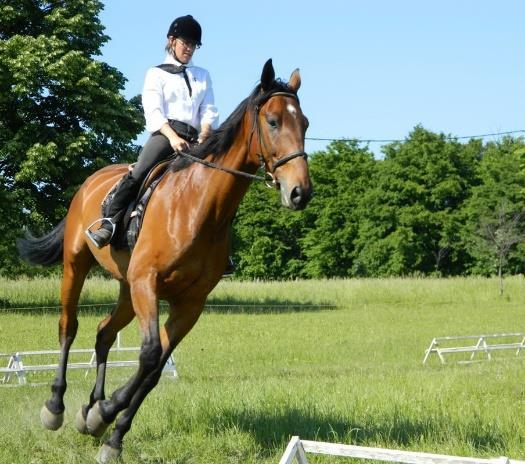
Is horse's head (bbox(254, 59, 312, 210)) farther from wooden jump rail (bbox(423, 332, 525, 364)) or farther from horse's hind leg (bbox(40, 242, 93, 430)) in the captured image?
wooden jump rail (bbox(423, 332, 525, 364))

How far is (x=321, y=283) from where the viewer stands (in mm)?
48531

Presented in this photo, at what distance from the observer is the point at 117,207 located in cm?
773

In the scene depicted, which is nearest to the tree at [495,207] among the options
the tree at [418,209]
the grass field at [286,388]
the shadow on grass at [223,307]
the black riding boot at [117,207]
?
the tree at [418,209]

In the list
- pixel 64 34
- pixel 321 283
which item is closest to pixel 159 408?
pixel 64 34

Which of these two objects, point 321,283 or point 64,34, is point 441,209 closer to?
point 321,283

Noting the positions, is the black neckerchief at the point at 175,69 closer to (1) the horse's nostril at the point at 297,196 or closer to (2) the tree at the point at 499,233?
(1) the horse's nostril at the point at 297,196

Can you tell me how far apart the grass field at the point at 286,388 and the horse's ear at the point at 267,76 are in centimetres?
310

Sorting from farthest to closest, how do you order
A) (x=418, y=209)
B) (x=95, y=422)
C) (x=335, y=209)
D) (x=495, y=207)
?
(x=335, y=209), (x=418, y=209), (x=495, y=207), (x=95, y=422)

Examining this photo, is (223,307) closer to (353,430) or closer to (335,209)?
(353,430)

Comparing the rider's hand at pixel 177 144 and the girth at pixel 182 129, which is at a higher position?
the girth at pixel 182 129

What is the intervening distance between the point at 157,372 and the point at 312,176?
249ft

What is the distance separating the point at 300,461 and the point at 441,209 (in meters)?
73.1

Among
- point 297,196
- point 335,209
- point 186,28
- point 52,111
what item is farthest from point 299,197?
point 335,209

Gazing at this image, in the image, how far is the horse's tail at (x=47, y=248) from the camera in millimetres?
9930
